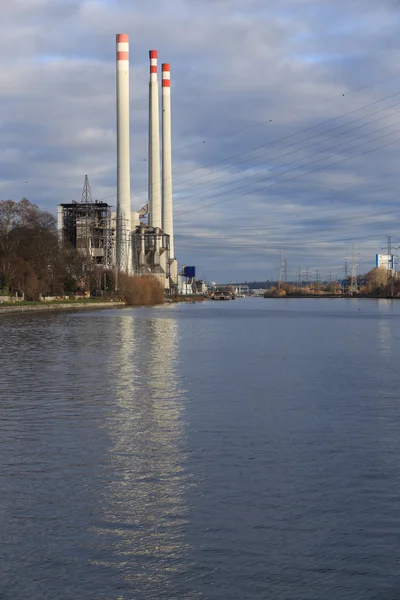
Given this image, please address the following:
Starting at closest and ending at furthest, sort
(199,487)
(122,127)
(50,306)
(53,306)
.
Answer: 1. (199,487)
2. (50,306)
3. (53,306)
4. (122,127)

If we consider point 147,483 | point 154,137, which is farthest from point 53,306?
point 147,483

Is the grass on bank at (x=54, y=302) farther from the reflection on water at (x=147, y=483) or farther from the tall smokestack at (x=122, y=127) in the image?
the reflection on water at (x=147, y=483)

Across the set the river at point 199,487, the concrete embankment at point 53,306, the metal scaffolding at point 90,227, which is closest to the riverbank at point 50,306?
the concrete embankment at point 53,306

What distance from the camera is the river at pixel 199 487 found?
21.4 feet

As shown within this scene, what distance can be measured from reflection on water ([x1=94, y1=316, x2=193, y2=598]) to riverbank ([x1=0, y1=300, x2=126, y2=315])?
165 ft

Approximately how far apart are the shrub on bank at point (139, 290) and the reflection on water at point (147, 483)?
8276 cm

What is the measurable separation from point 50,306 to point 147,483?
69215 millimetres

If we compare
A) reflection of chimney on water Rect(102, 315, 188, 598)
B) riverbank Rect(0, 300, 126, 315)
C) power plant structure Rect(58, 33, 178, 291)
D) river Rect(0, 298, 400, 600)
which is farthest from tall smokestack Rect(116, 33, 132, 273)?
reflection of chimney on water Rect(102, 315, 188, 598)

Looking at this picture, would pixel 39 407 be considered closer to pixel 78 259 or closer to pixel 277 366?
pixel 277 366

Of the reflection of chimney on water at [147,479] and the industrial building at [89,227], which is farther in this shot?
the industrial building at [89,227]

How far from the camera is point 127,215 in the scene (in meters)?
108

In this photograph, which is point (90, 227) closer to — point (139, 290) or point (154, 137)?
point (154, 137)

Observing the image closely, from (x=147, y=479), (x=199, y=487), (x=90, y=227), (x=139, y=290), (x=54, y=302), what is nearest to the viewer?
(x=199, y=487)

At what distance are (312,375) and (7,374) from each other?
7.84 meters
